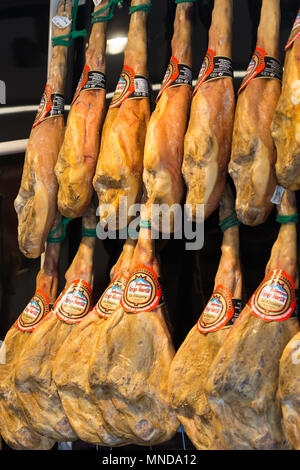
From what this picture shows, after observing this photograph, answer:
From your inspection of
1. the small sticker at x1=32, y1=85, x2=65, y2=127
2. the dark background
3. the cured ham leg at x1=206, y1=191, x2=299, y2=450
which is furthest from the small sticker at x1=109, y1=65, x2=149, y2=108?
the cured ham leg at x1=206, y1=191, x2=299, y2=450

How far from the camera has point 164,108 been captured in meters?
2.64

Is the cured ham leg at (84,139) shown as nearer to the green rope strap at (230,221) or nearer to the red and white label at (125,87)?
the red and white label at (125,87)

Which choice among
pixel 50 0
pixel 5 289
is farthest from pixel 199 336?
pixel 50 0

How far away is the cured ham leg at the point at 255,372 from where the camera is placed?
2.23 metres

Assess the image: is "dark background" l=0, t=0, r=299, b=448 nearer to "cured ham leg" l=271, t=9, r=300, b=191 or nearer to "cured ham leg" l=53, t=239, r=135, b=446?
"cured ham leg" l=53, t=239, r=135, b=446

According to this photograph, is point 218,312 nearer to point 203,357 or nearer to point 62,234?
point 203,357

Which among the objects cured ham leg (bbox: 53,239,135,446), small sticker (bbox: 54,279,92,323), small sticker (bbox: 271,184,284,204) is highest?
small sticker (bbox: 271,184,284,204)

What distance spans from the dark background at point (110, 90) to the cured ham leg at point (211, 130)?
25 centimetres

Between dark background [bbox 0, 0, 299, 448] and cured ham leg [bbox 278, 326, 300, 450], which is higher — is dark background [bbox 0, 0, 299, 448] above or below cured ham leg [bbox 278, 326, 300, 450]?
above

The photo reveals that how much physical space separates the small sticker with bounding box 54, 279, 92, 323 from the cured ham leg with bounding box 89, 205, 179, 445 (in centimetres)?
27

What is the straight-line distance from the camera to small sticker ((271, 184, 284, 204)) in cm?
240

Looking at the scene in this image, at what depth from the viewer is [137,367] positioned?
2.52 m

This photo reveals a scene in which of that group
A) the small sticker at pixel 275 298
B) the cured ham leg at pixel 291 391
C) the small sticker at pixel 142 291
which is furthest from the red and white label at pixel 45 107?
the cured ham leg at pixel 291 391
